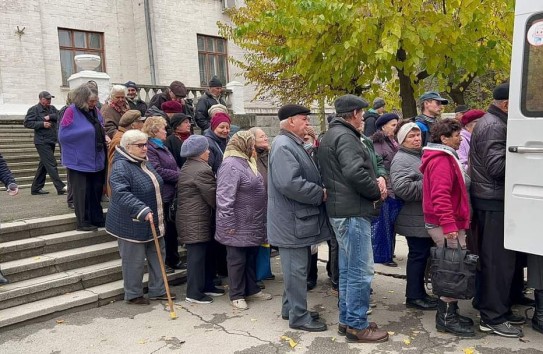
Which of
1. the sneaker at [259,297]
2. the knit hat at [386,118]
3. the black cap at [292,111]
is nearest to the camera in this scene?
the black cap at [292,111]

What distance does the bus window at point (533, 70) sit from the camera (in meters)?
3.57

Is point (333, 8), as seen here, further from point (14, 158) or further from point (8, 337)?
point (14, 158)

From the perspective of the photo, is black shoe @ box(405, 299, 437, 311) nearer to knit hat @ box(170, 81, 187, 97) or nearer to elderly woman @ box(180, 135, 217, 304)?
elderly woman @ box(180, 135, 217, 304)

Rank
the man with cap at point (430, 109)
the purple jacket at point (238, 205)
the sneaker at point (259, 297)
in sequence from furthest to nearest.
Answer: the man with cap at point (430, 109)
the sneaker at point (259, 297)
the purple jacket at point (238, 205)

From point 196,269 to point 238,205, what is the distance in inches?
32.5

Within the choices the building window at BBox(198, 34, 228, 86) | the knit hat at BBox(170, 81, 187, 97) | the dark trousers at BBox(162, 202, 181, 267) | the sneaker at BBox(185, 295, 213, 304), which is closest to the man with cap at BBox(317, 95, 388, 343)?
the sneaker at BBox(185, 295, 213, 304)

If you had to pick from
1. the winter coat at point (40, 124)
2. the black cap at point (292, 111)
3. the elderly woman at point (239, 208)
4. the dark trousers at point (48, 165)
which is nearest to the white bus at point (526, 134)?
the black cap at point (292, 111)

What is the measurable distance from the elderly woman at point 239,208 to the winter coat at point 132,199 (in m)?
0.67

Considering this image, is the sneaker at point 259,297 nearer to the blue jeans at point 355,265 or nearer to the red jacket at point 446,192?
the blue jeans at point 355,265

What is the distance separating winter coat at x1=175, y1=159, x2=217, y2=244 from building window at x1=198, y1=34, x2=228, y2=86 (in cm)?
1514

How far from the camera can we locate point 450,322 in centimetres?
425

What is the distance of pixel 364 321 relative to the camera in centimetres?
419

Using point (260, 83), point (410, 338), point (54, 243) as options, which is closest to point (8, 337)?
point (54, 243)

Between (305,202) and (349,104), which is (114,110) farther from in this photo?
(349,104)
